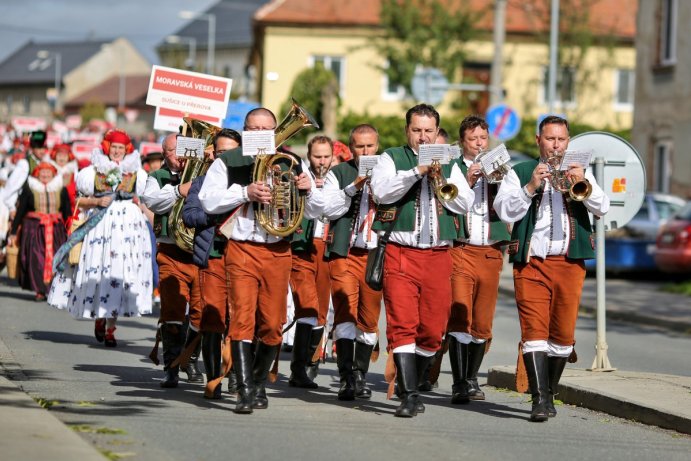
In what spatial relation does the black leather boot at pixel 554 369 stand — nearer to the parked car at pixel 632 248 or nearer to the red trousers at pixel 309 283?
the red trousers at pixel 309 283

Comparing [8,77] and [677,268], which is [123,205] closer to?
[677,268]

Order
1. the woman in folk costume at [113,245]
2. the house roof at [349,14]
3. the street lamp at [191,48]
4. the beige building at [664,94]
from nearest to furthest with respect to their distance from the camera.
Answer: the woman in folk costume at [113,245] < the beige building at [664,94] < the house roof at [349,14] < the street lamp at [191,48]

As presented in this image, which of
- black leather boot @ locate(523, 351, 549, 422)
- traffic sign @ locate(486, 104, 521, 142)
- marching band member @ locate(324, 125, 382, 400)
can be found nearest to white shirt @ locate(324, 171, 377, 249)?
marching band member @ locate(324, 125, 382, 400)

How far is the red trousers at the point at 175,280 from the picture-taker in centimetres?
1143

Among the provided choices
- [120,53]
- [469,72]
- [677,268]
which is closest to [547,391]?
[677,268]

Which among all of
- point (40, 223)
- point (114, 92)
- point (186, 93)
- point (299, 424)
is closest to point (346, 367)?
point (299, 424)

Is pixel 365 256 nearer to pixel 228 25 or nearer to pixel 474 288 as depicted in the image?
pixel 474 288

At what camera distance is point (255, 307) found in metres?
9.68

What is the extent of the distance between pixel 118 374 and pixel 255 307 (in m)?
2.39

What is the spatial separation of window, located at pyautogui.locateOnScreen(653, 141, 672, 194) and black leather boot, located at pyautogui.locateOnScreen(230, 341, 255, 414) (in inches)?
999

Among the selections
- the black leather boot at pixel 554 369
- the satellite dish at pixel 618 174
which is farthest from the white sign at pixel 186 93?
the black leather boot at pixel 554 369

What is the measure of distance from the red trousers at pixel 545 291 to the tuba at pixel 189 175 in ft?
8.73

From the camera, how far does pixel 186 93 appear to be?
14781mm

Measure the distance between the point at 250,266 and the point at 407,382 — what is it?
126 centimetres
